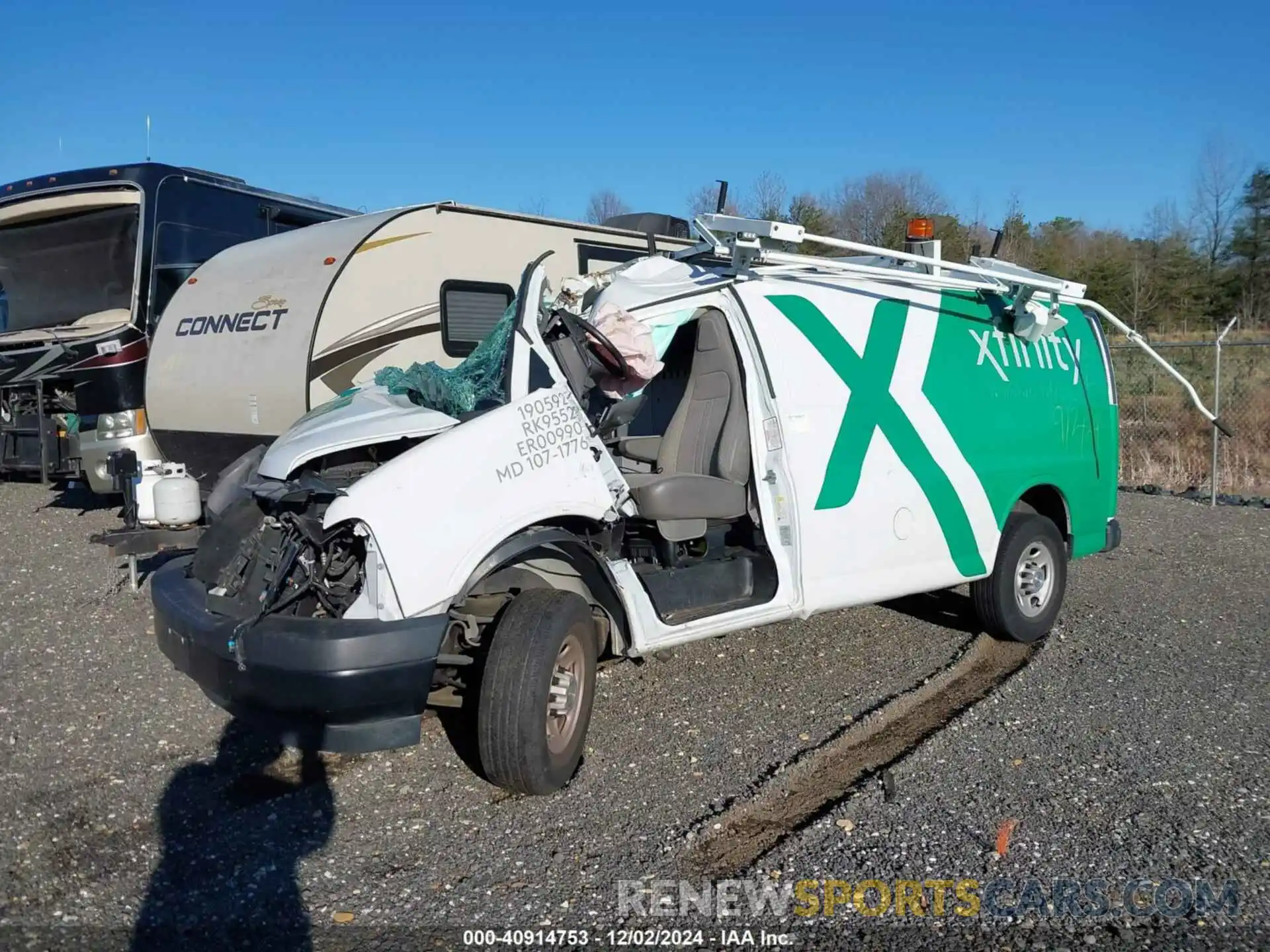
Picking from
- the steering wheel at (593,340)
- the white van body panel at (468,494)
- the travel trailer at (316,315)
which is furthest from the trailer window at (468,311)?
the white van body panel at (468,494)

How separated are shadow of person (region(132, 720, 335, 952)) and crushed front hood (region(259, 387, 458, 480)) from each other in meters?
1.36

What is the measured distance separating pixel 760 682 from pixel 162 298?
6.94 metres

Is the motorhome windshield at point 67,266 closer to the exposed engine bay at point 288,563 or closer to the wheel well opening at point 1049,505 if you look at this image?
the exposed engine bay at point 288,563

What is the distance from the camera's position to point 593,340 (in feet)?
16.2

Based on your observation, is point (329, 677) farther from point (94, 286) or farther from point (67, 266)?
point (67, 266)

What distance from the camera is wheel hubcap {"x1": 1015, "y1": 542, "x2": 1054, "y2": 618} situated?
6801 mm

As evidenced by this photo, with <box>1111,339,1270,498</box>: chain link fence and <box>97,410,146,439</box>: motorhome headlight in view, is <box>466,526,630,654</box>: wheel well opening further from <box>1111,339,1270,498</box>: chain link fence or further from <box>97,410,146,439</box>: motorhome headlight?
<box>1111,339,1270,498</box>: chain link fence

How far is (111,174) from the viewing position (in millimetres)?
9898

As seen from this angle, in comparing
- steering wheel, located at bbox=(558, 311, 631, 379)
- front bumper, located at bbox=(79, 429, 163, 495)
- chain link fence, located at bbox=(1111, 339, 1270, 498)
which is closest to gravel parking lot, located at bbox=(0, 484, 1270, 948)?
steering wheel, located at bbox=(558, 311, 631, 379)

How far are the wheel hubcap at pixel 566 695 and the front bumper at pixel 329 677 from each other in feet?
1.98

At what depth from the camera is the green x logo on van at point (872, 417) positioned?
18.6ft

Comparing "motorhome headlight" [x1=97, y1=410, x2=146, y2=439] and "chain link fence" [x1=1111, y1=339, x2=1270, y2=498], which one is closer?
"motorhome headlight" [x1=97, y1=410, x2=146, y2=439]

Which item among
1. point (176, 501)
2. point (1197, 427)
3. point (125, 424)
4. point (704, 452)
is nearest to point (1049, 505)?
point (704, 452)

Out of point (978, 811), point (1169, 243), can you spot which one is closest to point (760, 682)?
point (978, 811)
